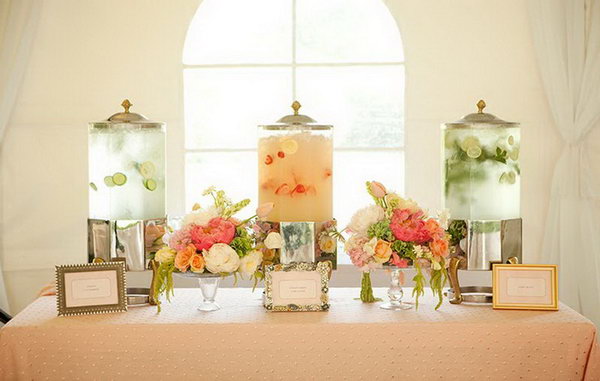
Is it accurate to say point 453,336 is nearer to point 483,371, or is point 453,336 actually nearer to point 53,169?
point 483,371

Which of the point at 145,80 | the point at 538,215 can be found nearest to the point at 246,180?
the point at 145,80

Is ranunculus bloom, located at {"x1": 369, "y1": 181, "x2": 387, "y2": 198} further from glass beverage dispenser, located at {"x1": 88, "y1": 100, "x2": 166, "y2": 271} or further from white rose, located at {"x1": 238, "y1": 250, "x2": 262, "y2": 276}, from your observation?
glass beverage dispenser, located at {"x1": 88, "y1": 100, "x2": 166, "y2": 271}

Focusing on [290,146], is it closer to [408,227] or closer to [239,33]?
[408,227]

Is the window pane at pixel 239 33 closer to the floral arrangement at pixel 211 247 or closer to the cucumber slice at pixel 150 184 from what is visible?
the cucumber slice at pixel 150 184

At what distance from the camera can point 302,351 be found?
→ 2.37 meters

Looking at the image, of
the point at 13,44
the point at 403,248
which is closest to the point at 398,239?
the point at 403,248

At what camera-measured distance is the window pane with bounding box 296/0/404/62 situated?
403cm

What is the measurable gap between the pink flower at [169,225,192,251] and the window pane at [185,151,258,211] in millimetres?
1621

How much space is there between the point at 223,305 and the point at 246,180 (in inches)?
62.0

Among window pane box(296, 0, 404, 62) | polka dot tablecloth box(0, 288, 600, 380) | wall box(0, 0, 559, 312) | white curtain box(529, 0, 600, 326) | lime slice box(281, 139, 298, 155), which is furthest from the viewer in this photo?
window pane box(296, 0, 404, 62)

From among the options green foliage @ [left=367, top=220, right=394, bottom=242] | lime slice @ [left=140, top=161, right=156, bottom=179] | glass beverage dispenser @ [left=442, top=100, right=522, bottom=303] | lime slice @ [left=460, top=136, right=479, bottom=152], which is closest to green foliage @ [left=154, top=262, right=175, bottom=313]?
lime slice @ [left=140, top=161, right=156, bottom=179]

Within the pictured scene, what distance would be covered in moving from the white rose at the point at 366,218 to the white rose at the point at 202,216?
1.42 ft

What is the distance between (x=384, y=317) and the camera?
2.45 metres

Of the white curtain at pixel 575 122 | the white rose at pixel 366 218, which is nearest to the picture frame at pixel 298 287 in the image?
the white rose at pixel 366 218
